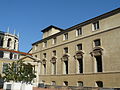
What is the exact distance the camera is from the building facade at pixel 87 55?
23094mm

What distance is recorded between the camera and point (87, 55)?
88.6 feet

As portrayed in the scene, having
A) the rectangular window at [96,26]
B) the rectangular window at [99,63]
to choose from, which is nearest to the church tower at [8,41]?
the rectangular window at [96,26]

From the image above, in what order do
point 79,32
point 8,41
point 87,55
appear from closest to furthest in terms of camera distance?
1. point 87,55
2. point 79,32
3. point 8,41

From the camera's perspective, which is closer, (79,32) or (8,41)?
(79,32)

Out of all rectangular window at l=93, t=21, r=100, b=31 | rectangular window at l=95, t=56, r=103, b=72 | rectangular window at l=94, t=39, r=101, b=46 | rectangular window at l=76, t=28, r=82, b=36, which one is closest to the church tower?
rectangular window at l=76, t=28, r=82, b=36

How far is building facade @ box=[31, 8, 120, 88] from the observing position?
23.1 meters

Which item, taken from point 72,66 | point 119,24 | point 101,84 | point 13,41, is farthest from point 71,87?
point 13,41

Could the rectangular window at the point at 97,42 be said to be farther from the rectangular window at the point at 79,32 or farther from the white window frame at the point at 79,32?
the rectangular window at the point at 79,32

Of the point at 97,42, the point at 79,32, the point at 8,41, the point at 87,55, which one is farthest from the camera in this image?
the point at 8,41

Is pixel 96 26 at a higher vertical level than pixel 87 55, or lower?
higher

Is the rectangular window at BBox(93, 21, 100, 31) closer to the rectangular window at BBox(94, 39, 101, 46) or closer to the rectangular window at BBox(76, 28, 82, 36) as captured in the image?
the rectangular window at BBox(94, 39, 101, 46)

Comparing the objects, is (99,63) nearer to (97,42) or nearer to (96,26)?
(97,42)

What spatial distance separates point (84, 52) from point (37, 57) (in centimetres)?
1838

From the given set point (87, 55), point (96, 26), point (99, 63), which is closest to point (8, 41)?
point (87, 55)
